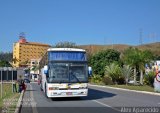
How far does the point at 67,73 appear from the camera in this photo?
76.7ft

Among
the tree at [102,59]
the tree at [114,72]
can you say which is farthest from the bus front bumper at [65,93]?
the tree at [102,59]

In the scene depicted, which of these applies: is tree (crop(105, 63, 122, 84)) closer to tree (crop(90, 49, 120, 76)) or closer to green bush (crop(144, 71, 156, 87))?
green bush (crop(144, 71, 156, 87))

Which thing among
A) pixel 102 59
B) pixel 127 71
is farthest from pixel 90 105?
pixel 102 59

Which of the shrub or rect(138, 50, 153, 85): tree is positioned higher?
rect(138, 50, 153, 85): tree

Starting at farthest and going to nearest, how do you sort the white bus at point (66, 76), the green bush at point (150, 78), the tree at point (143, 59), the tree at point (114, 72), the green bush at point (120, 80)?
the green bush at point (120, 80), the tree at point (114, 72), the tree at point (143, 59), the green bush at point (150, 78), the white bus at point (66, 76)

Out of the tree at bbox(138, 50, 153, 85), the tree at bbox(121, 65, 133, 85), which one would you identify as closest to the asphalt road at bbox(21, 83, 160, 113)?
the tree at bbox(121, 65, 133, 85)

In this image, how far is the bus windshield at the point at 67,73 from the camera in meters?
23.3

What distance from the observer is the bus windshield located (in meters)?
23.3

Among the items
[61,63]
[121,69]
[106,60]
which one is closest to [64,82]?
[61,63]

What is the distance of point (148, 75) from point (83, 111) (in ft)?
108

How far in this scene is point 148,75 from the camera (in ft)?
161

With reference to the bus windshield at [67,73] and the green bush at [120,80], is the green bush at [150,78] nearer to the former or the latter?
the green bush at [120,80]

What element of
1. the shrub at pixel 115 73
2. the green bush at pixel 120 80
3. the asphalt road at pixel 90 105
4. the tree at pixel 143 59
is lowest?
the asphalt road at pixel 90 105

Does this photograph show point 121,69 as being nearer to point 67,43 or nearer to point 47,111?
point 47,111
